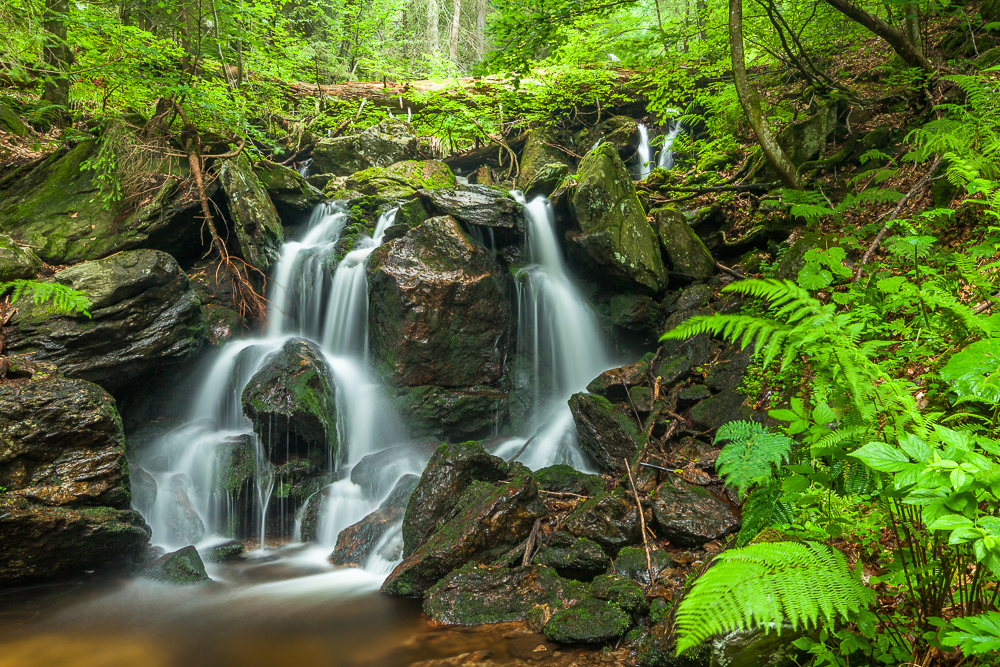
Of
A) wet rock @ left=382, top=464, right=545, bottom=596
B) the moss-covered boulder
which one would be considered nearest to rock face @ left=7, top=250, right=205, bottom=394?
the moss-covered boulder

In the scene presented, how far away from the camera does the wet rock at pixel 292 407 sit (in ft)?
23.8

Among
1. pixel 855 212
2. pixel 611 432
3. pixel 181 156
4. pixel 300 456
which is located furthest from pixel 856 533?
pixel 181 156

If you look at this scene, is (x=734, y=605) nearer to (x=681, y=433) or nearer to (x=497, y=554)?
(x=497, y=554)

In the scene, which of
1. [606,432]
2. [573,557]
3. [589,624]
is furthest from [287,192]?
[589,624]

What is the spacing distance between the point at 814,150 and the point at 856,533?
23.8 ft

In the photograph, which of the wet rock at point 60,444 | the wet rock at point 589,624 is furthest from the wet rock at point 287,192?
the wet rock at point 589,624

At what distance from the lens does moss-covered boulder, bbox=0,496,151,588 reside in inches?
197

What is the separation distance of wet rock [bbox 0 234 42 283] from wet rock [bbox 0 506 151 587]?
3937mm

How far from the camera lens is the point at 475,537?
15.7ft

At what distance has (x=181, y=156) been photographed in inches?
373

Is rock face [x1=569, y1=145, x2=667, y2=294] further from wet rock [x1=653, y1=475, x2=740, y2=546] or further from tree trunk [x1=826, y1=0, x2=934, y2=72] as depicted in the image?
wet rock [x1=653, y1=475, x2=740, y2=546]

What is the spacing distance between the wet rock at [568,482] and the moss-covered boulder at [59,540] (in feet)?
15.3

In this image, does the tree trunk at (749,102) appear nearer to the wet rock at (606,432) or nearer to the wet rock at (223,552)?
the wet rock at (606,432)

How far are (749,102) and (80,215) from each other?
10.7m
